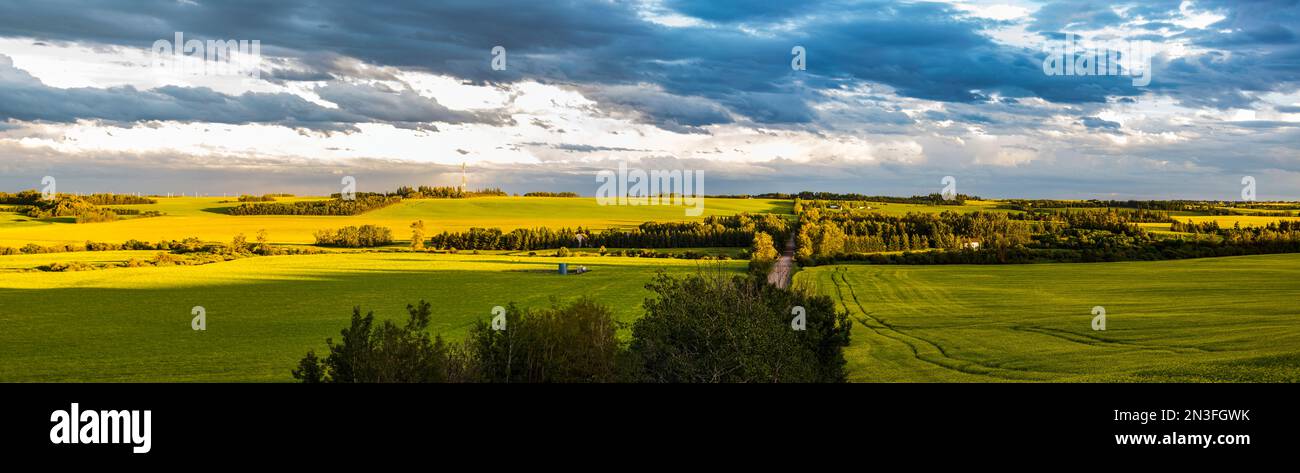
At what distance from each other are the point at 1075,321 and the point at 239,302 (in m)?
68.2

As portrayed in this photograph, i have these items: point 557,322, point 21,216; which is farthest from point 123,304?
point 21,216

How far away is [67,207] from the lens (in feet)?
469

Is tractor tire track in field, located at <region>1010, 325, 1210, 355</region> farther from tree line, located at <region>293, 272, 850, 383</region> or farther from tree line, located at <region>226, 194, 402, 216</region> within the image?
tree line, located at <region>226, 194, 402, 216</region>

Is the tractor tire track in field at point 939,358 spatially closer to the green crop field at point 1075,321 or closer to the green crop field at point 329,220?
the green crop field at point 1075,321

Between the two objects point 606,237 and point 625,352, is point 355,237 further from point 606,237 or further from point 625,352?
point 625,352

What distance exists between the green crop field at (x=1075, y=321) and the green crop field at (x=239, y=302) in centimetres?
1293

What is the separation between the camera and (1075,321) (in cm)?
5372

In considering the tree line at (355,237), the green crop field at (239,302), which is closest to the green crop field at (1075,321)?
the green crop field at (239,302)

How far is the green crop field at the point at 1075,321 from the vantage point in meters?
31.2

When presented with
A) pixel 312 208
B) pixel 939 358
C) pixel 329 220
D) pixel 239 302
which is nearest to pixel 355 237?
pixel 329 220
